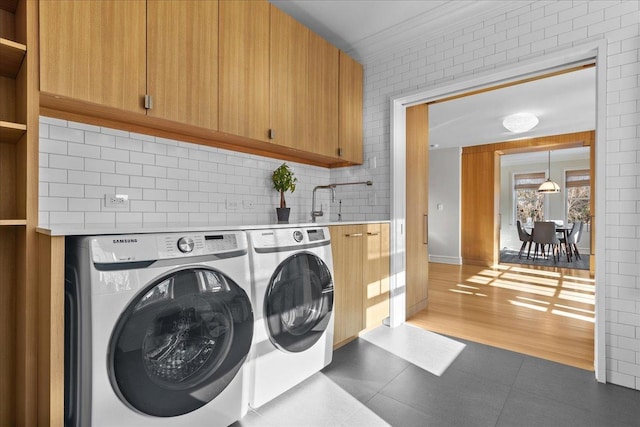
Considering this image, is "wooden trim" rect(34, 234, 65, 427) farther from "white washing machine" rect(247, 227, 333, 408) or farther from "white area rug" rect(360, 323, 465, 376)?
"white area rug" rect(360, 323, 465, 376)

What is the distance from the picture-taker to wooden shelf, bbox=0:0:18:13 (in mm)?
1545

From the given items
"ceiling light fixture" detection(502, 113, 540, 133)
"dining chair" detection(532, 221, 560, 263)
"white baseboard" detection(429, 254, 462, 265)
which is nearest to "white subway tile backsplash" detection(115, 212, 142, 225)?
"ceiling light fixture" detection(502, 113, 540, 133)

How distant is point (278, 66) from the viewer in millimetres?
2459

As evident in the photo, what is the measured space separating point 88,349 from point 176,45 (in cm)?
157

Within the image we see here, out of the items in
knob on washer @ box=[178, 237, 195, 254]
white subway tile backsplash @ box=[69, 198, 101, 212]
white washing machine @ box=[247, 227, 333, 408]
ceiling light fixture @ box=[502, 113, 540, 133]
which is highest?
ceiling light fixture @ box=[502, 113, 540, 133]

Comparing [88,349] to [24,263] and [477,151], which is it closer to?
[24,263]

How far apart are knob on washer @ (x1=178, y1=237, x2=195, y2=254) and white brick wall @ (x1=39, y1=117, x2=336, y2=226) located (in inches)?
31.9

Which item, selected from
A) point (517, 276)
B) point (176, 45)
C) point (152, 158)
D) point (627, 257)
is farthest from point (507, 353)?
point (517, 276)

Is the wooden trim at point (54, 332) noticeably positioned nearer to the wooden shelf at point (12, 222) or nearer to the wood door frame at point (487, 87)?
the wooden shelf at point (12, 222)

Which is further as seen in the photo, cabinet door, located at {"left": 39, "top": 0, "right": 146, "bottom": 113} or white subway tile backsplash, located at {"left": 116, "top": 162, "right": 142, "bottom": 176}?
white subway tile backsplash, located at {"left": 116, "top": 162, "right": 142, "bottom": 176}

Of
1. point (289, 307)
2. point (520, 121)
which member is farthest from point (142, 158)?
point (520, 121)

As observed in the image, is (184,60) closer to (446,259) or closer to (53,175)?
(53,175)

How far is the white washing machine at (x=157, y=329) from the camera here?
1.19 m

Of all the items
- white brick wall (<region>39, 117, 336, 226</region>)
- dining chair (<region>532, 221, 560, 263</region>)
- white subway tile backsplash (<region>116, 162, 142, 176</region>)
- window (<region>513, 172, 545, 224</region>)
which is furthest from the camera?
window (<region>513, 172, 545, 224</region>)
